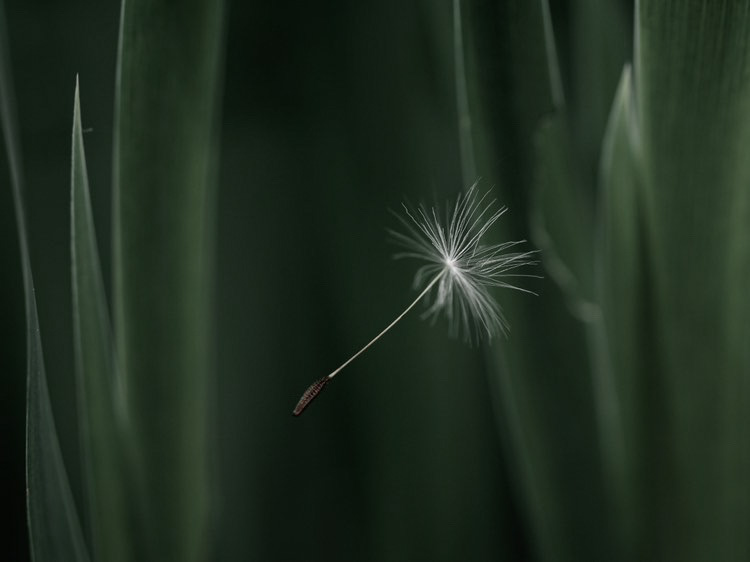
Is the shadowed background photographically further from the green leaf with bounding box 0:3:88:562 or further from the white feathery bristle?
the green leaf with bounding box 0:3:88:562

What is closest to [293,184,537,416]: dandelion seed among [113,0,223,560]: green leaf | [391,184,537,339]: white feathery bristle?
[391,184,537,339]: white feathery bristle

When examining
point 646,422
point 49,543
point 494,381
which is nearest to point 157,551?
point 49,543

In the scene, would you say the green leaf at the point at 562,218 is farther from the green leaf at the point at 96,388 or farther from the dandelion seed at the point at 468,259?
the green leaf at the point at 96,388

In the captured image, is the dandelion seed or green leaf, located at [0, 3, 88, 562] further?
the dandelion seed

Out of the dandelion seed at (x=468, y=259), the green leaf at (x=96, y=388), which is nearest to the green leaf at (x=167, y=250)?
the green leaf at (x=96, y=388)

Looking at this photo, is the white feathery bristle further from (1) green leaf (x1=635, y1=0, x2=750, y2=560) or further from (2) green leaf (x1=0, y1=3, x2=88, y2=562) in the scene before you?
(2) green leaf (x1=0, y1=3, x2=88, y2=562)

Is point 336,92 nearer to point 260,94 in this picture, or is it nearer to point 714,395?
point 260,94

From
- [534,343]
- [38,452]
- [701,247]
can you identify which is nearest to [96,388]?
[38,452]

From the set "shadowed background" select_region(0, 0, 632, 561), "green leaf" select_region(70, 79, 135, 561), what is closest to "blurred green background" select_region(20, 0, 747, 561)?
"shadowed background" select_region(0, 0, 632, 561)
